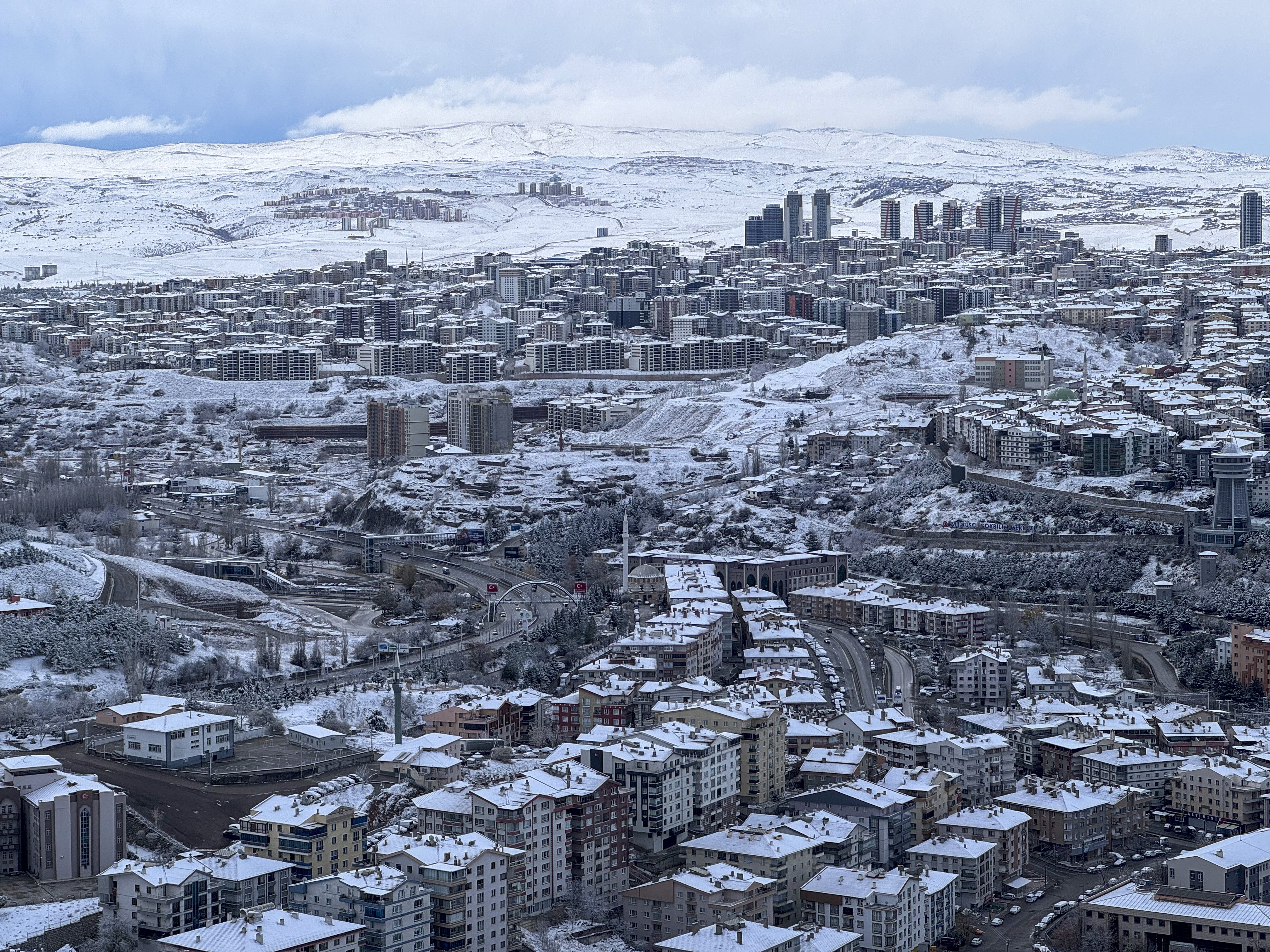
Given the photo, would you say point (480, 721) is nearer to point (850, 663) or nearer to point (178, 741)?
point (178, 741)

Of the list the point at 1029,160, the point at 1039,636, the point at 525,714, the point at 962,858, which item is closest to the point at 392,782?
the point at 525,714

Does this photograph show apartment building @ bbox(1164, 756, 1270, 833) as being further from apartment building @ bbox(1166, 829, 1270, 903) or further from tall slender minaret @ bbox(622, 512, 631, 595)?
tall slender minaret @ bbox(622, 512, 631, 595)

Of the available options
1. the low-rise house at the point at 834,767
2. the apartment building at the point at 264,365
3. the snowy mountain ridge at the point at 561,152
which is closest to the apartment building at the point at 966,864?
the low-rise house at the point at 834,767

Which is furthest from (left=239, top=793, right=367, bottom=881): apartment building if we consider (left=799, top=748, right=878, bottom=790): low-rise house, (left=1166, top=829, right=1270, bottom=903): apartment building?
(left=1166, top=829, right=1270, bottom=903): apartment building

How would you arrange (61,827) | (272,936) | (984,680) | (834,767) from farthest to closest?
(984,680)
(834,767)
(61,827)
(272,936)

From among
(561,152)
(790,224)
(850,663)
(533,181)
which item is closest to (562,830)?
(850,663)

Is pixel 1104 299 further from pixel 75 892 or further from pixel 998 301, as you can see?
pixel 75 892

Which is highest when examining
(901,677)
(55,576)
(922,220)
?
(922,220)
